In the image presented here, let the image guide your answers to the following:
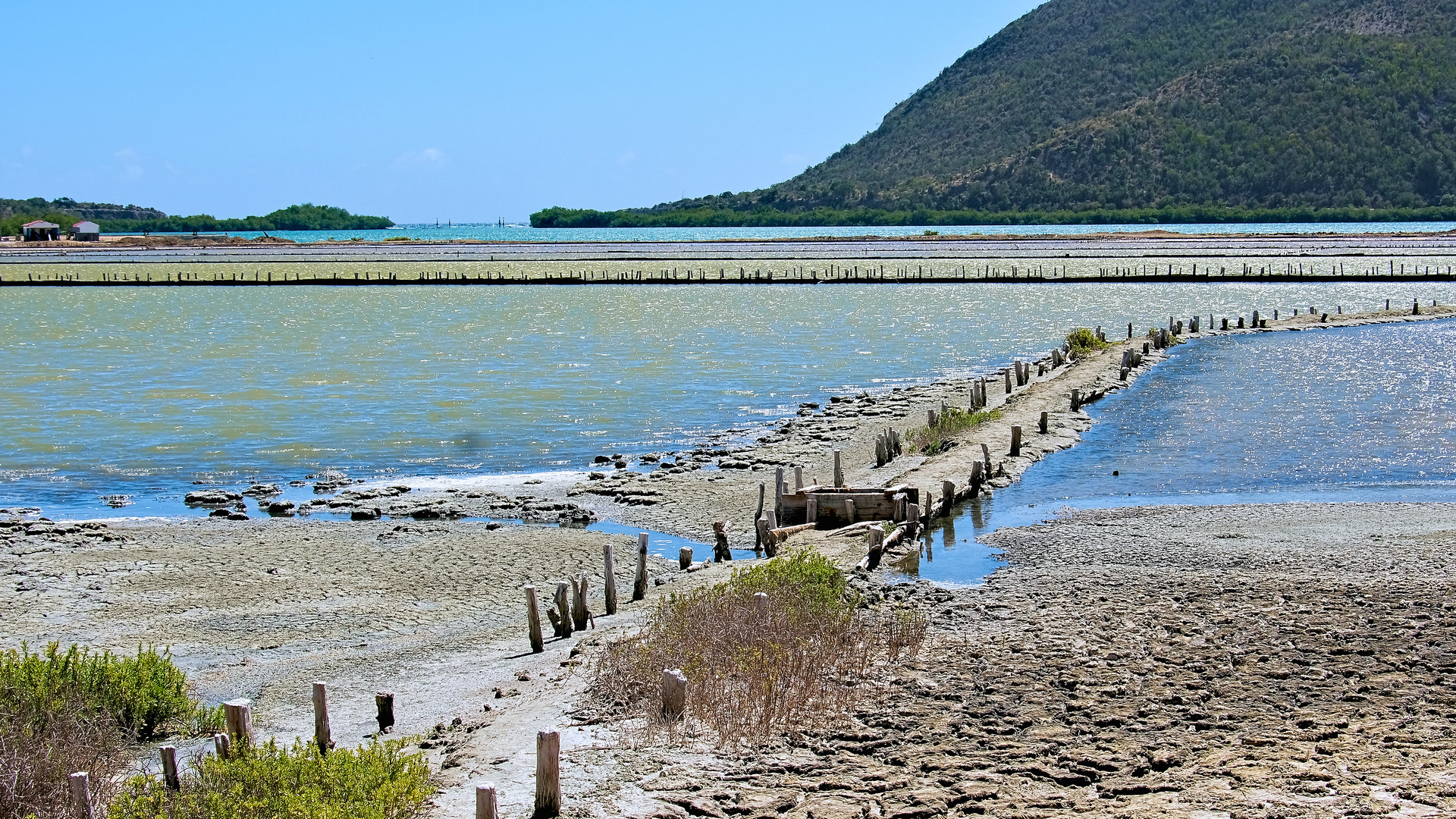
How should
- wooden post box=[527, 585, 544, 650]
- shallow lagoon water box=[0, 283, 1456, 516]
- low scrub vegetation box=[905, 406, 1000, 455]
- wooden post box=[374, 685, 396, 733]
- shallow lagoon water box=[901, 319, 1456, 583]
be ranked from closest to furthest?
1. wooden post box=[374, 685, 396, 733]
2. wooden post box=[527, 585, 544, 650]
3. shallow lagoon water box=[901, 319, 1456, 583]
4. low scrub vegetation box=[905, 406, 1000, 455]
5. shallow lagoon water box=[0, 283, 1456, 516]

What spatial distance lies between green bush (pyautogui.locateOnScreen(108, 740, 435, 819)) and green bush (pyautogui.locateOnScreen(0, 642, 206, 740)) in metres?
2.04

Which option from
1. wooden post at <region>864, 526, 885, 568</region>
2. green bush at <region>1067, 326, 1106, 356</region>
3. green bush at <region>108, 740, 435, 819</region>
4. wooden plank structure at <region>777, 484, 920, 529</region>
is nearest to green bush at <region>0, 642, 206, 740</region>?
green bush at <region>108, 740, 435, 819</region>

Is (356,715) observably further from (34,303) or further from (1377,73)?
(1377,73)

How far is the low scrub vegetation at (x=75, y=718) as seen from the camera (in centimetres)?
1025

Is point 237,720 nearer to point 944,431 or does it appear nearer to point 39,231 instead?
point 944,431

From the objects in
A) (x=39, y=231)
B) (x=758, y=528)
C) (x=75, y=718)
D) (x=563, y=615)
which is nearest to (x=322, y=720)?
(x=75, y=718)

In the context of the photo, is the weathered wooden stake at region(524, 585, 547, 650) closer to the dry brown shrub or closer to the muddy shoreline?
the muddy shoreline

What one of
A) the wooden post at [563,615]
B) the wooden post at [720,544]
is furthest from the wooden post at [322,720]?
the wooden post at [720,544]

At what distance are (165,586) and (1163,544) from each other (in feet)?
44.5

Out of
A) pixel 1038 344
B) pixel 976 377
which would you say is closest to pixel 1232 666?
pixel 976 377

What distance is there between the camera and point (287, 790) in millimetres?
9648

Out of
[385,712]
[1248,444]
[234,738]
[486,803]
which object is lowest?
[1248,444]

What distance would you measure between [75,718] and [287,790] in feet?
10.1

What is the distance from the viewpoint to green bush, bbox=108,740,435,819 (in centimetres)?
938
